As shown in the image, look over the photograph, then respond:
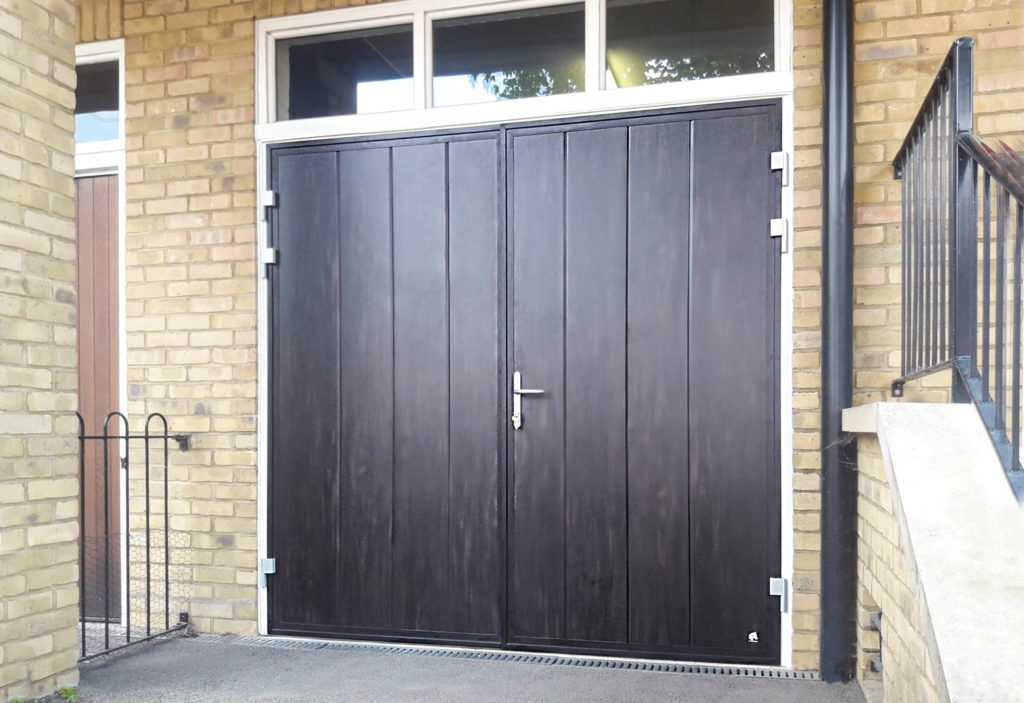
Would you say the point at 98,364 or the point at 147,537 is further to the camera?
the point at 98,364

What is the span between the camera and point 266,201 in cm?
406

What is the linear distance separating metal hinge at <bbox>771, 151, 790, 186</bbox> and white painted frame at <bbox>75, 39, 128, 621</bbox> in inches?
111

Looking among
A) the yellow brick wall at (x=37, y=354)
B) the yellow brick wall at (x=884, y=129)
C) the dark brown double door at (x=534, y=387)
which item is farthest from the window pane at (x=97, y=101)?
the yellow brick wall at (x=884, y=129)

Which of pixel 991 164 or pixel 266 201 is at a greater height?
pixel 266 201

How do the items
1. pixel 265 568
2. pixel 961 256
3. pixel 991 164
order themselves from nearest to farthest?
pixel 991 164 → pixel 961 256 → pixel 265 568

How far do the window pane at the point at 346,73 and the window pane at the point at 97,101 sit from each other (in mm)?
841

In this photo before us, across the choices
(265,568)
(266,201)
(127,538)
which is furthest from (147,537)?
(266,201)

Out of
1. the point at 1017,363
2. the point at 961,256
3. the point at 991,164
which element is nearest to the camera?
the point at 1017,363

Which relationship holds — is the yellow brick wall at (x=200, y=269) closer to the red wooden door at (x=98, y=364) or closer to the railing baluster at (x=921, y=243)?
the red wooden door at (x=98, y=364)

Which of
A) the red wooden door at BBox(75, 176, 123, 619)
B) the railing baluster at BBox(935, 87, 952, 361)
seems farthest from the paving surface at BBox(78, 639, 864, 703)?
the railing baluster at BBox(935, 87, 952, 361)

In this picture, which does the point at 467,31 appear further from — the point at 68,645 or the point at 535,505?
the point at 68,645

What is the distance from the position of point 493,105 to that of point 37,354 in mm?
1926

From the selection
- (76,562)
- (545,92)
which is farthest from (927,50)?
(76,562)

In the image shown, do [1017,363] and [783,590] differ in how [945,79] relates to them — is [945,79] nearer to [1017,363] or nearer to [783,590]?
Answer: [1017,363]
